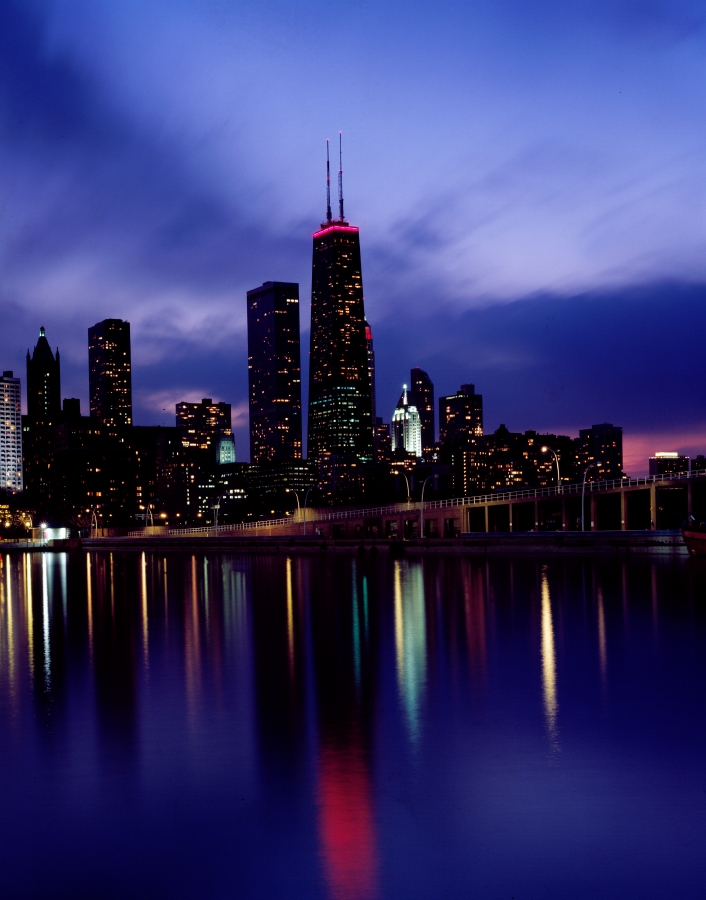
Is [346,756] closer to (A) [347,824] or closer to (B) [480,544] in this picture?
(A) [347,824]

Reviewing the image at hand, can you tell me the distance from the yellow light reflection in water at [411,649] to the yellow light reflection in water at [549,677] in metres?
1.79

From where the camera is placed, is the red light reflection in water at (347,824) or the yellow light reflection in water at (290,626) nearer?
the red light reflection in water at (347,824)

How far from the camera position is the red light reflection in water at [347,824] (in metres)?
7.86

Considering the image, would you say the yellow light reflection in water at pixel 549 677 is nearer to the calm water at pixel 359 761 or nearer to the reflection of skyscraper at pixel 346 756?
the calm water at pixel 359 761

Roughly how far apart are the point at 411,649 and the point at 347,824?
11.5 metres

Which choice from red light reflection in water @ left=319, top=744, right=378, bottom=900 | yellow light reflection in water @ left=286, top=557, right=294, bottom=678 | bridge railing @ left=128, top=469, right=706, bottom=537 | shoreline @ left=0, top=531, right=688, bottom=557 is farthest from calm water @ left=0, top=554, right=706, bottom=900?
bridge railing @ left=128, top=469, right=706, bottom=537

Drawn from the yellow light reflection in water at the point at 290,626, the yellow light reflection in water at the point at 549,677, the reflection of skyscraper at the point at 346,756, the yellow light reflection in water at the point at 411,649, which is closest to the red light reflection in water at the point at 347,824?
the reflection of skyscraper at the point at 346,756

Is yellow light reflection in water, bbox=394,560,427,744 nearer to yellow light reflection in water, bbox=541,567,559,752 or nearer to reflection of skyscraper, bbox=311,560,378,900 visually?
reflection of skyscraper, bbox=311,560,378,900

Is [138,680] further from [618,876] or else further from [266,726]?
[618,876]

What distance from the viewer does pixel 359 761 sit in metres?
11.3

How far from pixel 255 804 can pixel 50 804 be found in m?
2.16

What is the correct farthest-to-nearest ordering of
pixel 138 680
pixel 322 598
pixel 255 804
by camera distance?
pixel 322 598 < pixel 138 680 < pixel 255 804

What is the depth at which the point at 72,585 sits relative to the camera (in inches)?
2029

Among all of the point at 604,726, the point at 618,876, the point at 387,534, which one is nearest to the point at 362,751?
the point at 604,726
